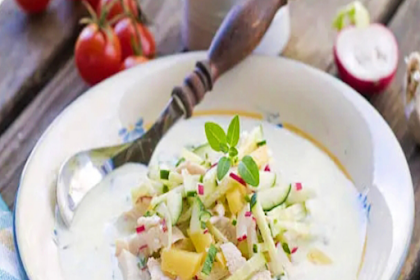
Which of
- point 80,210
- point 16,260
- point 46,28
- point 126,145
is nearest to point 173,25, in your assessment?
point 46,28

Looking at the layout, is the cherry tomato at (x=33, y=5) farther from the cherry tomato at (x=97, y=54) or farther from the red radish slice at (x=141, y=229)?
the red radish slice at (x=141, y=229)

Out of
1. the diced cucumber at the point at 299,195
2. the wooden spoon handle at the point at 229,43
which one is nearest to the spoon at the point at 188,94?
the wooden spoon handle at the point at 229,43

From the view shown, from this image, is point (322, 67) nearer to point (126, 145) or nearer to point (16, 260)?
point (126, 145)

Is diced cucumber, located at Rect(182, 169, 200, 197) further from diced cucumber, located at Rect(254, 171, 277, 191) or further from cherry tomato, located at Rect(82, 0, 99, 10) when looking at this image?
cherry tomato, located at Rect(82, 0, 99, 10)

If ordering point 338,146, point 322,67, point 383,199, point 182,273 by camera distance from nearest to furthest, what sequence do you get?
1. point 182,273
2. point 383,199
3. point 338,146
4. point 322,67

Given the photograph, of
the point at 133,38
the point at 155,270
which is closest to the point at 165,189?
the point at 155,270

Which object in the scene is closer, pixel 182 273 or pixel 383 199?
pixel 182 273
